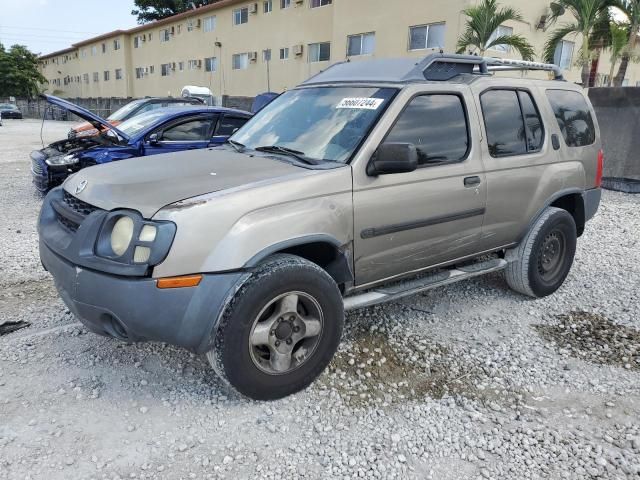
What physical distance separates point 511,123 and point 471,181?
795mm

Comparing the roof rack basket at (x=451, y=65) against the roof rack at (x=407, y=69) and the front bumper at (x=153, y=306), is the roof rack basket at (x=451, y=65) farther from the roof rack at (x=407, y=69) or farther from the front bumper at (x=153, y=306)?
the front bumper at (x=153, y=306)

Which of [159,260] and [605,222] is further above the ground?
[159,260]

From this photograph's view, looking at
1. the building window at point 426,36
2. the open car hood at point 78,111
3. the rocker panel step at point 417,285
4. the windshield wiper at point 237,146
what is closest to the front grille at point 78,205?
the windshield wiper at point 237,146

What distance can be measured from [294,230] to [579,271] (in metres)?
3.96

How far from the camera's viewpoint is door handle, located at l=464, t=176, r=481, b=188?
3779 mm

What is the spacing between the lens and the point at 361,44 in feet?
72.9

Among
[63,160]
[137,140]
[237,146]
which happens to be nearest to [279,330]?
[237,146]

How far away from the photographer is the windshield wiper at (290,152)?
333 cm

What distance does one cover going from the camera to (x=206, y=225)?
267cm

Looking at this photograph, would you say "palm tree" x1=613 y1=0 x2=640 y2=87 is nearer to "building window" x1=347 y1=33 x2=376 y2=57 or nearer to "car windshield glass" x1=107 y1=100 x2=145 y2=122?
"building window" x1=347 y1=33 x2=376 y2=57

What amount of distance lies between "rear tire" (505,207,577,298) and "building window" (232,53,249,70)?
94.5 feet

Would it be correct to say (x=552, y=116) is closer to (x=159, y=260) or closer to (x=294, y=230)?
(x=294, y=230)

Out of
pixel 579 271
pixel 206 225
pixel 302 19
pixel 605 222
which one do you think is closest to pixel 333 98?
pixel 206 225

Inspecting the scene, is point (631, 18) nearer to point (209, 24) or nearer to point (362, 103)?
point (362, 103)
